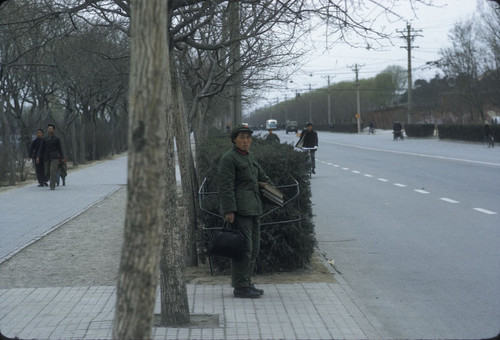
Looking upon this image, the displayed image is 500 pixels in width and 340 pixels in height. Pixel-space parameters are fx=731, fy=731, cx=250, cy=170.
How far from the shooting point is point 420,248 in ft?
35.3

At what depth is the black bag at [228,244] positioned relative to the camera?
7.16 m

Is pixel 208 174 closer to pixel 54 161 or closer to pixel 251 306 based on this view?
pixel 251 306

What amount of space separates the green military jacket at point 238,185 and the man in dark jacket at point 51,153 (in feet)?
48.7

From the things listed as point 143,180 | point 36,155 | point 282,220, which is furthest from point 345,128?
point 143,180

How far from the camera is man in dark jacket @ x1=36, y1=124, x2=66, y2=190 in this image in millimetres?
21250

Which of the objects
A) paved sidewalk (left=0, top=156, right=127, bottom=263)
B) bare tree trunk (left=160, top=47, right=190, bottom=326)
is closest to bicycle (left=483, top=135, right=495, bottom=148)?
paved sidewalk (left=0, top=156, right=127, bottom=263)

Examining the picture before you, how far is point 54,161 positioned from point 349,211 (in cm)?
972

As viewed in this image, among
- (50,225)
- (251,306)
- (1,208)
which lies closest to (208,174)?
(251,306)

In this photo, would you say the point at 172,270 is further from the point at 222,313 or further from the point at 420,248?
the point at 420,248

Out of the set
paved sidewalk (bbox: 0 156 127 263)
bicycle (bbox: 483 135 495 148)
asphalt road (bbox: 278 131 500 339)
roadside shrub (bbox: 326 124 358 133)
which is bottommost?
roadside shrub (bbox: 326 124 358 133)

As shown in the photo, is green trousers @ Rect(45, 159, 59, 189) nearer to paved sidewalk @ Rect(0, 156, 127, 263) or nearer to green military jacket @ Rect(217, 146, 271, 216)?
paved sidewalk @ Rect(0, 156, 127, 263)

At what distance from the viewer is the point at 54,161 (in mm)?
21203

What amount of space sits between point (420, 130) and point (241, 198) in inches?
2485

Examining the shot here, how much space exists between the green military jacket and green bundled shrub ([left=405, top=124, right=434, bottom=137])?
2428 inches
